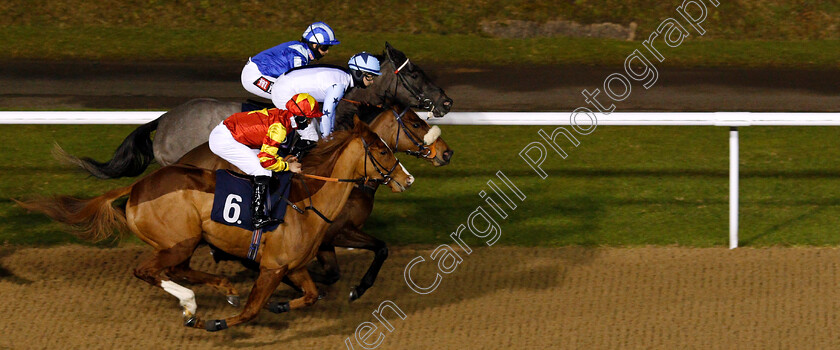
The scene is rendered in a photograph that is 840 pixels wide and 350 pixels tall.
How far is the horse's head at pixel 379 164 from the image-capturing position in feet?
19.0

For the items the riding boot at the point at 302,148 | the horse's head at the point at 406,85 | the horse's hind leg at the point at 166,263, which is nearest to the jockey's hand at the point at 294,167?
the riding boot at the point at 302,148

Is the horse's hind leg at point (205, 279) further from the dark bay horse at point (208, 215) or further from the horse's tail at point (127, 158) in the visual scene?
the horse's tail at point (127, 158)

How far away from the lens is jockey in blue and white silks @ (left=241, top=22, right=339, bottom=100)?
7.23 metres

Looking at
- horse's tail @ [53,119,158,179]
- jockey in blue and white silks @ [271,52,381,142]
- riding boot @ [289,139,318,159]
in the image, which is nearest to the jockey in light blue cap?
jockey in blue and white silks @ [271,52,381,142]

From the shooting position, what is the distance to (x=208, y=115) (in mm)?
7105

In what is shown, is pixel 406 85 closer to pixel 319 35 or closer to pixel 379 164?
pixel 319 35

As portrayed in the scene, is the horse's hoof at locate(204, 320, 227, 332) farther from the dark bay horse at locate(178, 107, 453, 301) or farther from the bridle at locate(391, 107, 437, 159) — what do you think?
the bridle at locate(391, 107, 437, 159)

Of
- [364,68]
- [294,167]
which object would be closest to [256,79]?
[364,68]

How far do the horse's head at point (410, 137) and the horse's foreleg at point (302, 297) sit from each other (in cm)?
102

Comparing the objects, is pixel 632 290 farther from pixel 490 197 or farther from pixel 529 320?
pixel 490 197

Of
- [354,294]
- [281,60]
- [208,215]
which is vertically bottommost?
[354,294]

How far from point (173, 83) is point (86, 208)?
6.01 m

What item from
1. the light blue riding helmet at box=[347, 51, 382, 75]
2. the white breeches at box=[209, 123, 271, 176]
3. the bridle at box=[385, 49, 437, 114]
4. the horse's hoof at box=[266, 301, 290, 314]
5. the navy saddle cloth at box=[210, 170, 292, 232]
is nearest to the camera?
the navy saddle cloth at box=[210, 170, 292, 232]

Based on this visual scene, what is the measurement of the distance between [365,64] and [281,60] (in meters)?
0.84
